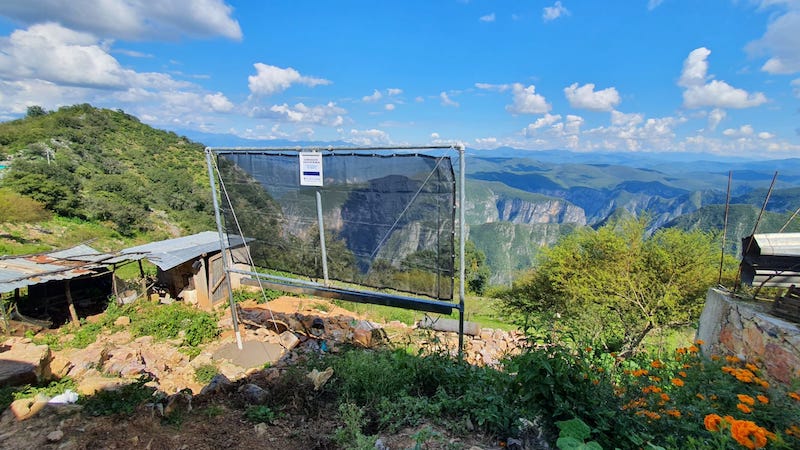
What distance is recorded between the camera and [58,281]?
983 cm

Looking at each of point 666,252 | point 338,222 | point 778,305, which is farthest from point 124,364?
point 666,252

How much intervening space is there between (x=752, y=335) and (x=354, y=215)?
5.22 meters

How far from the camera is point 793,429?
2068 millimetres

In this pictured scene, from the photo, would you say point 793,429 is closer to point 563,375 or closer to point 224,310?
point 563,375

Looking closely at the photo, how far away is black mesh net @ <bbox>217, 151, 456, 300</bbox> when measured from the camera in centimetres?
472

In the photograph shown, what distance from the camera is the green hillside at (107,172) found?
23.1 m

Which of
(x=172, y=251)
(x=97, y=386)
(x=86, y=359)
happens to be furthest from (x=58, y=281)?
(x=97, y=386)

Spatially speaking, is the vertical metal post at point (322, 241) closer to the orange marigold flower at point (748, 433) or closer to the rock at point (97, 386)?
the rock at point (97, 386)

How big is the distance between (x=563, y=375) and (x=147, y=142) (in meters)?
51.7

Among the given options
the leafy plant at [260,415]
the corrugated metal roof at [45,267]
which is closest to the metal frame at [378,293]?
the leafy plant at [260,415]

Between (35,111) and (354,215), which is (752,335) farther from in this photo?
(35,111)

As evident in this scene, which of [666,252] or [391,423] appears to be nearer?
[391,423]

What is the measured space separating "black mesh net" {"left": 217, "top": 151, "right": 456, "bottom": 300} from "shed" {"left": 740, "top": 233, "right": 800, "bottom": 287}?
146 inches

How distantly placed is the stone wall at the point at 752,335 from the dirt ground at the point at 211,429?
3.42 meters
